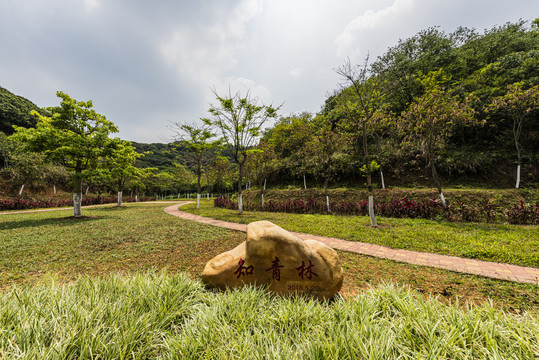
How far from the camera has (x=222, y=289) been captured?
302cm

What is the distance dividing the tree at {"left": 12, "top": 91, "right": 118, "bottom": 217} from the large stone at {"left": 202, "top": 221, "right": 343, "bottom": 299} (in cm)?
1238

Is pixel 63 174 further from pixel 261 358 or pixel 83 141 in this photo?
pixel 261 358

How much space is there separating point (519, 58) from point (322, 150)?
17640 millimetres

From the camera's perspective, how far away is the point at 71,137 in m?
9.74

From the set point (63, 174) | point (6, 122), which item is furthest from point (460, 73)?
point (6, 122)

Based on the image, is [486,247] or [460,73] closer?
[486,247]

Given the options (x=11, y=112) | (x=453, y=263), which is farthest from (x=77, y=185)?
(x=11, y=112)

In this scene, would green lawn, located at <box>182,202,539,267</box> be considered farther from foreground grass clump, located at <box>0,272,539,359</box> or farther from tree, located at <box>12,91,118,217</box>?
tree, located at <box>12,91,118,217</box>

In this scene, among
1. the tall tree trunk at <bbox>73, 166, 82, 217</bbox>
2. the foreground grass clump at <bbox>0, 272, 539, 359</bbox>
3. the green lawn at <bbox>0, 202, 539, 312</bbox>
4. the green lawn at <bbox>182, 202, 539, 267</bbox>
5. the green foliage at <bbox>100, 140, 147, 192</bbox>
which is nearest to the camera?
the foreground grass clump at <bbox>0, 272, 539, 359</bbox>

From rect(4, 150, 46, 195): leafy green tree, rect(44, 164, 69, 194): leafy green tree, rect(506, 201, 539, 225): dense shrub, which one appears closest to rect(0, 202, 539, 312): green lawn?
rect(506, 201, 539, 225): dense shrub

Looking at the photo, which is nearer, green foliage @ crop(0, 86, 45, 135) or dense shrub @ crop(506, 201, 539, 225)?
dense shrub @ crop(506, 201, 539, 225)

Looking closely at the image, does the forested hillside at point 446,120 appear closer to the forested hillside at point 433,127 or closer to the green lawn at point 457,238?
the forested hillside at point 433,127

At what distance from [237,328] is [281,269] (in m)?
1.14

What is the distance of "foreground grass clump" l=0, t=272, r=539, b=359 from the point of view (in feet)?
5.11
